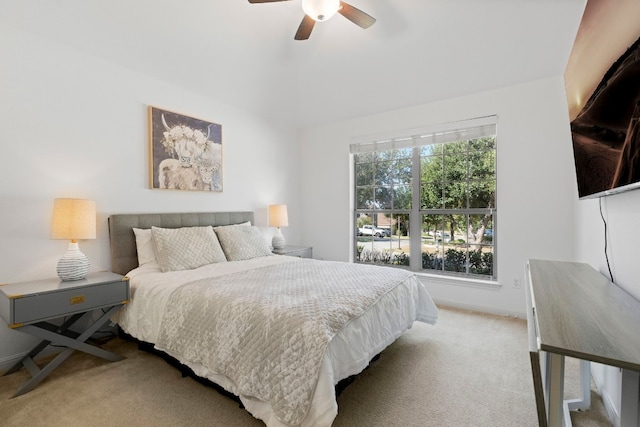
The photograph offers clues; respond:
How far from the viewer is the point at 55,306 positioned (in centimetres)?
198

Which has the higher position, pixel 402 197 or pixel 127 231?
pixel 402 197

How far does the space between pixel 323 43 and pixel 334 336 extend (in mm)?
2623

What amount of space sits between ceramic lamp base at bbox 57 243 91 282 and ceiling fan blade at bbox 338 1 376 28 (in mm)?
2655

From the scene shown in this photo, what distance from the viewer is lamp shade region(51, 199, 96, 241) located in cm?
218

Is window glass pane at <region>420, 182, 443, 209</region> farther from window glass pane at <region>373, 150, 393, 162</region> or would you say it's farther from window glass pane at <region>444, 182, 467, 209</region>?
window glass pane at <region>373, 150, 393, 162</region>

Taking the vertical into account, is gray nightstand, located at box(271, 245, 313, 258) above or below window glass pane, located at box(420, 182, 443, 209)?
below

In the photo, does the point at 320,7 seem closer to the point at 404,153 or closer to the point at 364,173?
the point at 404,153

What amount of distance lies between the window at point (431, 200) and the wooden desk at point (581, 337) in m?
2.30

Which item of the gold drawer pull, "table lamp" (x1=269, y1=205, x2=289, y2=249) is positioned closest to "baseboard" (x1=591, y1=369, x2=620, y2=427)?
"table lamp" (x1=269, y1=205, x2=289, y2=249)

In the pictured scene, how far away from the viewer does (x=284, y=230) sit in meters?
4.62

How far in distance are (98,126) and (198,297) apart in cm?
194

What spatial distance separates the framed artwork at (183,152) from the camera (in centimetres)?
304

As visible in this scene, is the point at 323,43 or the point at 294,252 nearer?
the point at 323,43

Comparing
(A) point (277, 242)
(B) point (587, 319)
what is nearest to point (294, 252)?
(A) point (277, 242)
